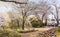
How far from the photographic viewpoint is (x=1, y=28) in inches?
75.9

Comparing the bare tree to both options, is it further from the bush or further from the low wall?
the low wall

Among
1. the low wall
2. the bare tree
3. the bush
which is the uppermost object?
the bare tree

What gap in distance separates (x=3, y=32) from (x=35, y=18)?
513mm

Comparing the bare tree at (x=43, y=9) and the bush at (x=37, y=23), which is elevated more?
the bare tree at (x=43, y=9)

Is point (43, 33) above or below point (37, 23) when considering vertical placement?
below

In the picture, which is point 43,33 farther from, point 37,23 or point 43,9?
point 43,9

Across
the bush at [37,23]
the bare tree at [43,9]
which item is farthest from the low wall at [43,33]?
the bare tree at [43,9]

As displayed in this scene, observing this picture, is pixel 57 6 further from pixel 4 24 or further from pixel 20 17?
pixel 4 24

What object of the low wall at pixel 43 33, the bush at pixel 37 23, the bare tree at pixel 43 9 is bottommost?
the low wall at pixel 43 33

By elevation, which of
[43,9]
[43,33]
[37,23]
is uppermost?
[43,9]

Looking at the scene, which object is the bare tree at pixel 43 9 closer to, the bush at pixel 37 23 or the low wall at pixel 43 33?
the bush at pixel 37 23

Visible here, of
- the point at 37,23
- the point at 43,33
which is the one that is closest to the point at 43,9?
the point at 37,23

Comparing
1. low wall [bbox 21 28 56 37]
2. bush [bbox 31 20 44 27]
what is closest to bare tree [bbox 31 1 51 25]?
bush [bbox 31 20 44 27]

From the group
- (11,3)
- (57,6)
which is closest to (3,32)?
(11,3)
